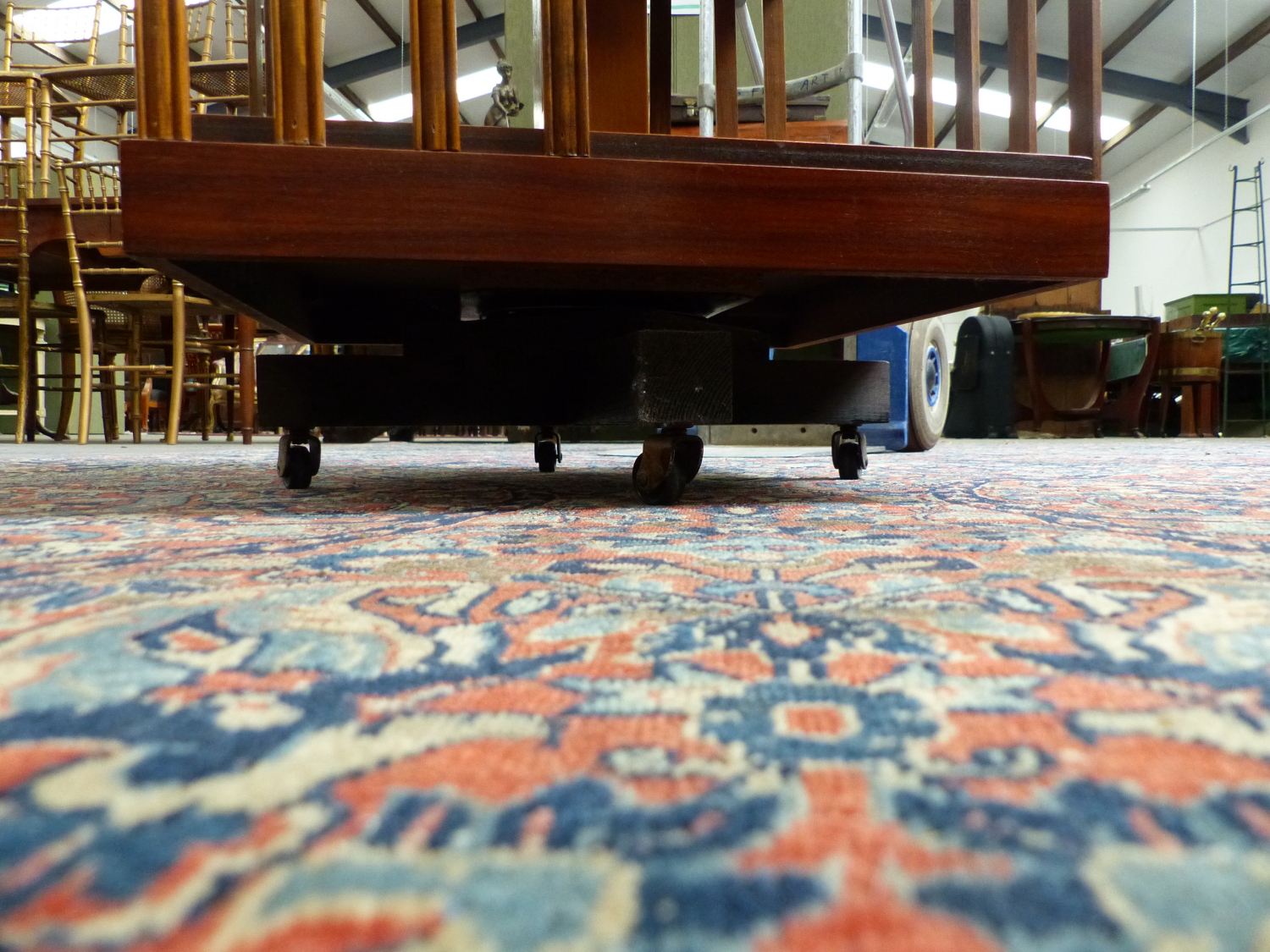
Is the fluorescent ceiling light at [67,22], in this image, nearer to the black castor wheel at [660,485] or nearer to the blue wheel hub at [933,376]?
the blue wheel hub at [933,376]

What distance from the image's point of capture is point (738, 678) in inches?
10.9

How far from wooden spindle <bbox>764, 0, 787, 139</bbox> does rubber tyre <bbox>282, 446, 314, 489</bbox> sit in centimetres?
69

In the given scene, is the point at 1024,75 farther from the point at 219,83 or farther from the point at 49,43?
the point at 49,43

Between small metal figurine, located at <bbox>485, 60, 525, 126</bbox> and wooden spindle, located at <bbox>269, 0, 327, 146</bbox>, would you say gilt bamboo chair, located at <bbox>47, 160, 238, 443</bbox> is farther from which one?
wooden spindle, located at <bbox>269, 0, 327, 146</bbox>

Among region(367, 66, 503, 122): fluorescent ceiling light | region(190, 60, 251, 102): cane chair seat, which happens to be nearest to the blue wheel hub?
→ region(190, 60, 251, 102): cane chair seat

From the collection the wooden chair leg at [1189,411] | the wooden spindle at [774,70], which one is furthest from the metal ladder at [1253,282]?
the wooden spindle at [774,70]

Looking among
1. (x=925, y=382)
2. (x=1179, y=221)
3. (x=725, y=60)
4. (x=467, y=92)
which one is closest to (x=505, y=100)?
(x=725, y=60)

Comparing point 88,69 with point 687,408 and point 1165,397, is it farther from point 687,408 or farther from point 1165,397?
point 1165,397

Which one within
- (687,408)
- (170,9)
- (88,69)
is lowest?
(687,408)

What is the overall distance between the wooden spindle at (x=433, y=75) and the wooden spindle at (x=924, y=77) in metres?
0.52

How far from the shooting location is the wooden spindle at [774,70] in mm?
971

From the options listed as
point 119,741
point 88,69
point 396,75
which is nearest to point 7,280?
point 88,69

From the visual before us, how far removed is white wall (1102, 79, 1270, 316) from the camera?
7.66 meters

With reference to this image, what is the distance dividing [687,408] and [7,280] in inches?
155
